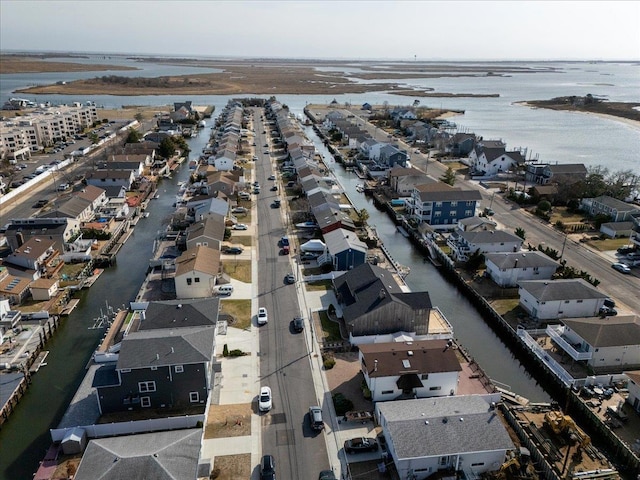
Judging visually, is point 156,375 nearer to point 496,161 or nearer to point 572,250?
point 572,250

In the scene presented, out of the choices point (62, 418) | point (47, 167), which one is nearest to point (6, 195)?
point (47, 167)

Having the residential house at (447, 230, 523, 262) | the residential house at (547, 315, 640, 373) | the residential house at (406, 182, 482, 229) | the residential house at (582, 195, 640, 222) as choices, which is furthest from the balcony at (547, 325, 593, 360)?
the residential house at (582, 195, 640, 222)

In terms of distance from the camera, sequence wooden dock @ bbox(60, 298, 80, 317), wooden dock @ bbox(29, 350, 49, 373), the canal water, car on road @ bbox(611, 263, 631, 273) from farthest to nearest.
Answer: car on road @ bbox(611, 263, 631, 273) → wooden dock @ bbox(60, 298, 80, 317) → wooden dock @ bbox(29, 350, 49, 373) → the canal water

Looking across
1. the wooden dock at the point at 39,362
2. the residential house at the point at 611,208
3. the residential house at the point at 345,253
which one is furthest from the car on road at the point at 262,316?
the residential house at the point at 611,208

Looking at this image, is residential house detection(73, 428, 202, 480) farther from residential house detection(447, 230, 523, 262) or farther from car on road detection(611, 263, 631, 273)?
car on road detection(611, 263, 631, 273)

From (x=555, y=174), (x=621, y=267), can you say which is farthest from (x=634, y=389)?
(x=555, y=174)

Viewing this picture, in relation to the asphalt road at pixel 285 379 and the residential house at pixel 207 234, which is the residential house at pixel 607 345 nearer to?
the asphalt road at pixel 285 379

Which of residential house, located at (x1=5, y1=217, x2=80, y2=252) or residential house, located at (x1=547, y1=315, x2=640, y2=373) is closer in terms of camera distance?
residential house, located at (x1=547, y1=315, x2=640, y2=373)
